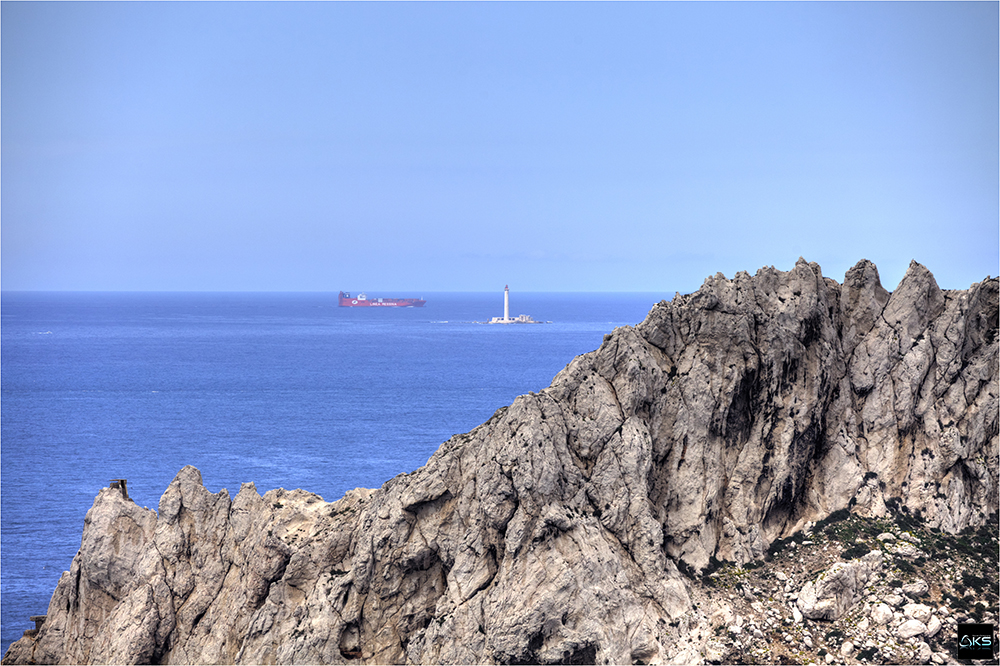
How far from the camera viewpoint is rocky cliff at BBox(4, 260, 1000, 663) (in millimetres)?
44562

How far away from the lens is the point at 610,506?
46281 millimetres

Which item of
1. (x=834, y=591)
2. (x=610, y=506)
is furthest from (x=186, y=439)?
(x=834, y=591)

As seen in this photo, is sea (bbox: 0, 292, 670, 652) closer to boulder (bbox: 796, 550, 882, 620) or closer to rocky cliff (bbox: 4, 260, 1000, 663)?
rocky cliff (bbox: 4, 260, 1000, 663)

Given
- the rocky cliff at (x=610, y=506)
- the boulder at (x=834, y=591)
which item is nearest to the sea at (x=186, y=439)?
the rocky cliff at (x=610, y=506)

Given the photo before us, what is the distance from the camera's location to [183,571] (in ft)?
163

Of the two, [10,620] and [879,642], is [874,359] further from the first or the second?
[10,620]

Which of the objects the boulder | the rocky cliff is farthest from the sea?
the boulder

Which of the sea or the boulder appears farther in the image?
the sea

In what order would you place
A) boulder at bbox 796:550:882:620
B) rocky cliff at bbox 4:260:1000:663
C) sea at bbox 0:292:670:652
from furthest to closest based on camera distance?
sea at bbox 0:292:670:652 < boulder at bbox 796:550:882:620 < rocky cliff at bbox 4:260:1000:663

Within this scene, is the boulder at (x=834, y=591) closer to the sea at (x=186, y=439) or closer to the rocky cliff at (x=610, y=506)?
the rocky cliff at (x=610, y=506)

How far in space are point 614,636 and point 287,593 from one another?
15.1 metres

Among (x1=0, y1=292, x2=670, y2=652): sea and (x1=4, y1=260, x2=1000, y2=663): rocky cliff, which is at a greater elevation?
(x1=4, y1=260, x2=1000, y2=663): rocky cliff

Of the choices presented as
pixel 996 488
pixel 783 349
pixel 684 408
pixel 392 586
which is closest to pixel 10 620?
pixel 392 586

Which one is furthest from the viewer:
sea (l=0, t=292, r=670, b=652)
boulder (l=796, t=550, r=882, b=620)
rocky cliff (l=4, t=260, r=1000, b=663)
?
sea (l=0, t=292, r=670, b=652)
